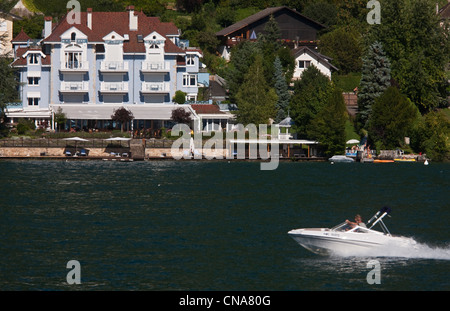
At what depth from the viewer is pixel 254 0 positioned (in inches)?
6580

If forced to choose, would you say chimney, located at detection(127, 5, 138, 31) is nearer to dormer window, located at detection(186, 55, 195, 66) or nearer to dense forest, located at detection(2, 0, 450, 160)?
dormer window, located at detection(186, 55, 195, 66)

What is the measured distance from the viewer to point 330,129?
4350 inches

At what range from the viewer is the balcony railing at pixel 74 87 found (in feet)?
400

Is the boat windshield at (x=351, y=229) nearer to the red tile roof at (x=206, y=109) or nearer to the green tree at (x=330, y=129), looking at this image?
the green tree at (x=330, y=129)

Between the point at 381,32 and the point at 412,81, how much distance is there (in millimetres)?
9509

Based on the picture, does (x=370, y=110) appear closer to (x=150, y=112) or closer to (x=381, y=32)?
(x=381, y=32)

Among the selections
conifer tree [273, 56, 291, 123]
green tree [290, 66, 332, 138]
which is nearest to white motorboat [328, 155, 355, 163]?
green tree [290, 66, 332, 138]

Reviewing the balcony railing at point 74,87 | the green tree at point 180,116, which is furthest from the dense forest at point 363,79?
the balcony railing at point 74,87

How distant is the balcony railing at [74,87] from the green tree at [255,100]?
21.1 metres

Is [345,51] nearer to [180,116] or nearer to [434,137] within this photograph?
[434,137]

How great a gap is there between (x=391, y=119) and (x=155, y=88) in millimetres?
32420

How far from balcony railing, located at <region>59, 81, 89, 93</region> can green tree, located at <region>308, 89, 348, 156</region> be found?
3163 centimetres
